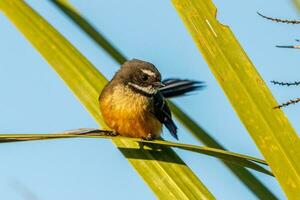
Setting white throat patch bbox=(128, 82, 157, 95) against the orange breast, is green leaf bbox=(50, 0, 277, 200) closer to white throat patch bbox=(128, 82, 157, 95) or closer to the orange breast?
the orange breast

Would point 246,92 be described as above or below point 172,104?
below

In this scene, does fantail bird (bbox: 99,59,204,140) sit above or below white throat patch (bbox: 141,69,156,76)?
below

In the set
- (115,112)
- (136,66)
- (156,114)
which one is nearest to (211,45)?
(115,112)

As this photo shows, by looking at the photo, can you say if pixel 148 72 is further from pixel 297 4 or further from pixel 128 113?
pixel 297 4

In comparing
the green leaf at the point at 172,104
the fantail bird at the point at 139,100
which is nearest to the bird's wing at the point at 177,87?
the fantail bird at the point at 139,100

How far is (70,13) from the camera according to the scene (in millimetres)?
Answer: 2662

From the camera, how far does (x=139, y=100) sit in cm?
394

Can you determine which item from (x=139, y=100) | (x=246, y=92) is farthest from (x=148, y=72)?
(x=246, y=92)

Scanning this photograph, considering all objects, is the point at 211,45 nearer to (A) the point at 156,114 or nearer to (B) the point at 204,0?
(B) the point at 204,0

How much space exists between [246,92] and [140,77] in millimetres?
2331

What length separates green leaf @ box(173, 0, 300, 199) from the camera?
5.59 feet

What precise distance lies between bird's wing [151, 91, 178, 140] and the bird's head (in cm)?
13

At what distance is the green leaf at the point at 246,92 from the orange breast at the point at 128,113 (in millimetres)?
1513

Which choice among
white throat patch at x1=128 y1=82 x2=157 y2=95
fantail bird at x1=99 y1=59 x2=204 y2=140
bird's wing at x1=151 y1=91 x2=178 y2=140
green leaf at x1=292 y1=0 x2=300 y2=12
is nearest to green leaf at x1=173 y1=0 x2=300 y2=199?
green leaf at x1=292 y1=0 x2=300 y2=12
